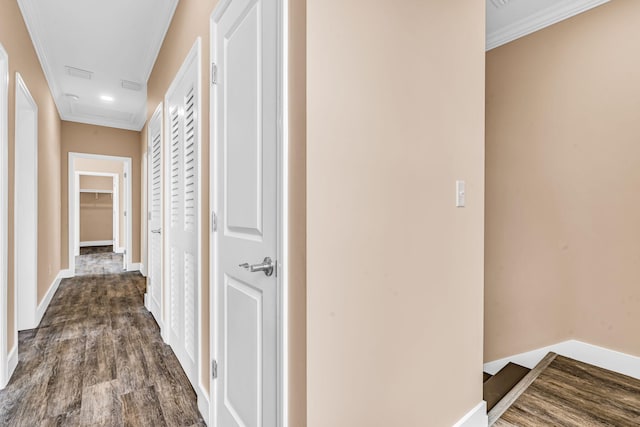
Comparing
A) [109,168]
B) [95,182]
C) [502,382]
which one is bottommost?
[502,382]

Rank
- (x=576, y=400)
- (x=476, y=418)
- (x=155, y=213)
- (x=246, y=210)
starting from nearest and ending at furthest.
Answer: (x=246, y=210)
(x=476, y=418)
(x=576, y=400)
(x=155, y=213)

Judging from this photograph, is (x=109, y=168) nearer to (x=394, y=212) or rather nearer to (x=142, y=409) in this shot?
(x=142, y=409)

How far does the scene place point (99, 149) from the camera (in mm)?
5531

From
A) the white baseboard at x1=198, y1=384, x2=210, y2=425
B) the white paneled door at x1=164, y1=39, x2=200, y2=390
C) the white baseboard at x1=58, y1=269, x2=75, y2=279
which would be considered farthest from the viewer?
the white baseboard at x1=58, y1=269, x2=75, y2=279

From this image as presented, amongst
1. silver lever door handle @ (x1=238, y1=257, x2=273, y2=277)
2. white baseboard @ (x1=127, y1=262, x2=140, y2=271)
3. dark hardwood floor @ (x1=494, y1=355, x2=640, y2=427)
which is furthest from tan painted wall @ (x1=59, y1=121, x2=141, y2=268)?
dark hardwood floor @ (x1=494, y1=355, x2=640, y2=427)

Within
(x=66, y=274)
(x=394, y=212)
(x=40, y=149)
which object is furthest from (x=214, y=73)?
(x=66, y=274)

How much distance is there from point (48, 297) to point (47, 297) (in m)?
0.07

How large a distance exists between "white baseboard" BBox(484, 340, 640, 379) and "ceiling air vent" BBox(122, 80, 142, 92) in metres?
4.86

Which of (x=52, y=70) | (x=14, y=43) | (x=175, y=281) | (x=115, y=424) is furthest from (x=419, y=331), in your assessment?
(x=52, y=70)

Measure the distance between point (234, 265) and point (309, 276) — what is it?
0.55 m

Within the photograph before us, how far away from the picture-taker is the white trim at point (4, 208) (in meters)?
1.99

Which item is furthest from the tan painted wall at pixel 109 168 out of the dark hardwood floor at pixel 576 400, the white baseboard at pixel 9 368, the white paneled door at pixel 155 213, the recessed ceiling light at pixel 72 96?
the dark hardwood floor at pixel 576 400

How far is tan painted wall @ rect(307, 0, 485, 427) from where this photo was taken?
0.94m

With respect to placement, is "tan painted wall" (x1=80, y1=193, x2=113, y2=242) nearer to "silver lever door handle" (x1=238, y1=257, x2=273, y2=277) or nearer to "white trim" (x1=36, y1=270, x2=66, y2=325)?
"white trim" (x1=36, y1=270, x2=66, y2=325)
